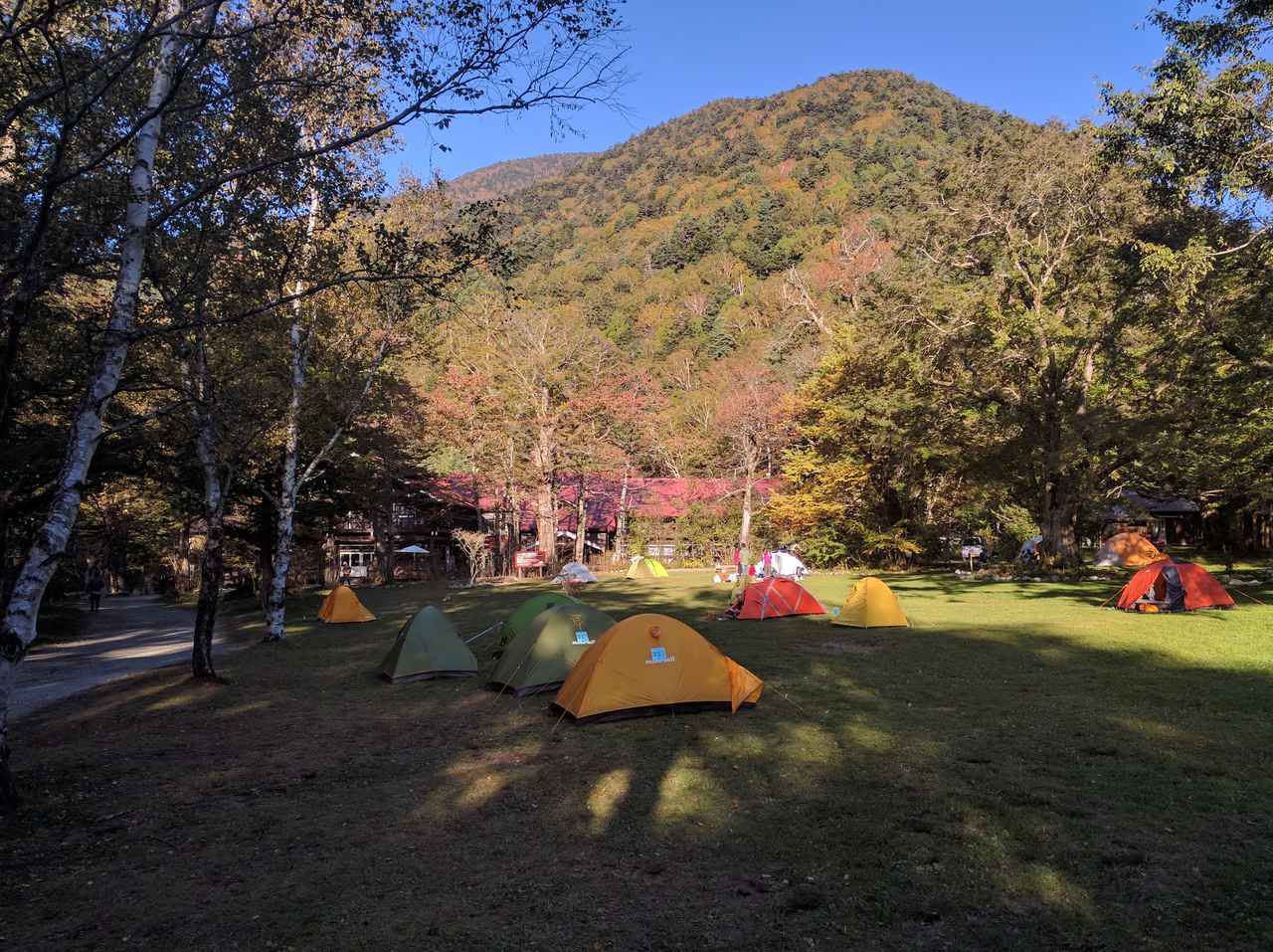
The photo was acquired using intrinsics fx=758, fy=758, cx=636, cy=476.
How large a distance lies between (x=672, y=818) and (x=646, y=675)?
2892mm

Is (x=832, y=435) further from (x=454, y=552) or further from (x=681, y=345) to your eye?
(x=681, y=345)

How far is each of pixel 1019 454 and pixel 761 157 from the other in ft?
362

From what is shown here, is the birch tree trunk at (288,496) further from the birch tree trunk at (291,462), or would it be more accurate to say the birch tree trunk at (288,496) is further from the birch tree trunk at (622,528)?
the birch tree trunk at (622,528)

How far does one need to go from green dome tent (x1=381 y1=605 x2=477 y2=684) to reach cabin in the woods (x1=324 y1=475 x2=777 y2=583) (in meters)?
26.9

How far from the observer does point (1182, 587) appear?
16859 millimetres

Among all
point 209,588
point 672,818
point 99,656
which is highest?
point 209,588

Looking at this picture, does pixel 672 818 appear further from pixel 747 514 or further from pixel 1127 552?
pixel 747 514

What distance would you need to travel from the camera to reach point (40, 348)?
11367 millimetres

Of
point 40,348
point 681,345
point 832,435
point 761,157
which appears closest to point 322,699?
point 40,348

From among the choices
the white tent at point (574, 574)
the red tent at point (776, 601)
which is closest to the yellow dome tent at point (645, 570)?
the white tent at point (574, 574)

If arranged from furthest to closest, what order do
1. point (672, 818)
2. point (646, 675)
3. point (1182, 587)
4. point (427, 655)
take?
point (1182, 587) → point (427, 655) → point (646, 675) → point (672, 818)

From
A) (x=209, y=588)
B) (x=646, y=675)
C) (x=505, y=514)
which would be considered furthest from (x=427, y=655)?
(x=505, y=514)

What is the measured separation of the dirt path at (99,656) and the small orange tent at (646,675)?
305 inches

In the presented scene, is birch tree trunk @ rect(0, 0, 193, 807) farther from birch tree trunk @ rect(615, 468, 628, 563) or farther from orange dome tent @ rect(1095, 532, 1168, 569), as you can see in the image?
birch tree trunk @ rect(615, 468, 628, 563)
